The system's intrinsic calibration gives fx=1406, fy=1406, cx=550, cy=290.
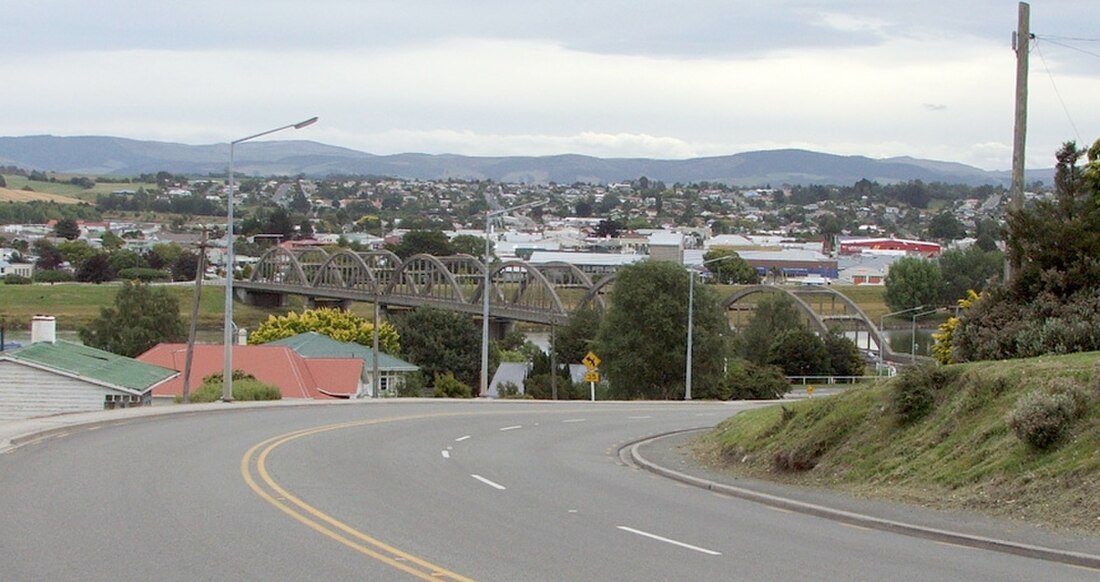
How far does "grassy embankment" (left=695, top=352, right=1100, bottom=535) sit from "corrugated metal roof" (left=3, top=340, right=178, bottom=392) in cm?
2308

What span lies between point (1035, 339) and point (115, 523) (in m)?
15.4

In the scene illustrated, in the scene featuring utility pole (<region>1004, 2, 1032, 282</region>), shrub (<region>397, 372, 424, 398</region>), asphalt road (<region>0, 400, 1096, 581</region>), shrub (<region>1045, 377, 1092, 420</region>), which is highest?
utility pole (<region>1004, 2, 1032, 282</region>)

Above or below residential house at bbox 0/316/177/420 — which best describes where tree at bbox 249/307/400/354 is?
below

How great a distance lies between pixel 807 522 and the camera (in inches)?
643

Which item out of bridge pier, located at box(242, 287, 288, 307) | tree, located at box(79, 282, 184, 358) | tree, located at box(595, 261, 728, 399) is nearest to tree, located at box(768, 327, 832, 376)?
A: tree, located at box(595, 261, 728, 399)

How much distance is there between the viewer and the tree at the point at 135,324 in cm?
9812

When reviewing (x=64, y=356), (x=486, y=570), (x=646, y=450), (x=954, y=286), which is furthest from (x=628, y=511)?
(x=954, y=286)

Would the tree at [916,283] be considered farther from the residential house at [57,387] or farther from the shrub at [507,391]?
the residential house at [57,387]

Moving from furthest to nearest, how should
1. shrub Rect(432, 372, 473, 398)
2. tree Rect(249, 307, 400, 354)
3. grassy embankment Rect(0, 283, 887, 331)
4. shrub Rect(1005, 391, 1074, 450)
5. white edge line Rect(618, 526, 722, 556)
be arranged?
grassy embankment Rect(0, 283, 887, 331), tree Rect(249, 307, 400, 354), shrub Rect(432, 372, 473, 398), shrub Rect(1005, 391, 1074, 450), white edge line Rect(618, 526, 722, 556)

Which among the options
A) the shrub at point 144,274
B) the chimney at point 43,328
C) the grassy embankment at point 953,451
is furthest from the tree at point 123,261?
the grassy embankment at point 953,451

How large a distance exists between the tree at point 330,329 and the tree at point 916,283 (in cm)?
4684

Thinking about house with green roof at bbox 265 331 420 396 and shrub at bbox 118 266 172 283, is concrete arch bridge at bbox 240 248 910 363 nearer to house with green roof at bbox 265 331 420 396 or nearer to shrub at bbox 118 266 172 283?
shrub at bbox 118 266 172 283

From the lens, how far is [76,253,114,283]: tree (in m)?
172

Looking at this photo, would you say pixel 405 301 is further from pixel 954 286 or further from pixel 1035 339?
pixel 1035 339
